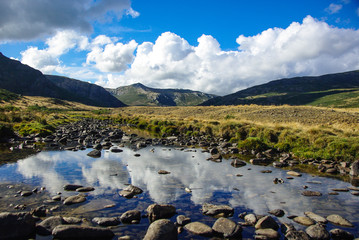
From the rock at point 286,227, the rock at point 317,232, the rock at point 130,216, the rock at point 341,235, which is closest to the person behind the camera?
the rock at point 317,232

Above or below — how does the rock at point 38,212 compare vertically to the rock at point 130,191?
above

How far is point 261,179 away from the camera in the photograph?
50.6 feet

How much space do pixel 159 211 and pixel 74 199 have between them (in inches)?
180

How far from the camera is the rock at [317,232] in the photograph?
A: 8.20 meters

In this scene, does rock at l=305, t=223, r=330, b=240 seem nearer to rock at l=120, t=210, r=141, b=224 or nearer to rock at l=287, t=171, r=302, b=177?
rock at l=120, t=210, r=141, b=224

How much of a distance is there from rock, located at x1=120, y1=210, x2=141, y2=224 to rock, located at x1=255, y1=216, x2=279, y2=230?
4.82m

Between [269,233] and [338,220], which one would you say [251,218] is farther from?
[338,220]

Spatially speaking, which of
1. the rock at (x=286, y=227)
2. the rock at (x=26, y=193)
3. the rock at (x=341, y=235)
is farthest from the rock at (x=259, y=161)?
the rock at (x=26, y=193)

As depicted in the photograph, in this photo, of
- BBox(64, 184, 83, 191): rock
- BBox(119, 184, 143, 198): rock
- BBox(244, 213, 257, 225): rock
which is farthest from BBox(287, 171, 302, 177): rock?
BBox(64, 184, 83, 191): rock

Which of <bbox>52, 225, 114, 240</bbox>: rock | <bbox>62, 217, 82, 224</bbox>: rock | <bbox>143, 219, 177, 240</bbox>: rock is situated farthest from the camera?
<bbox>62, 217, 82, 224</bbox>: rock

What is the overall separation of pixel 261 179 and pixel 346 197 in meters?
4.67

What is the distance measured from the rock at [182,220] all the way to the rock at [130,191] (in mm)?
3547

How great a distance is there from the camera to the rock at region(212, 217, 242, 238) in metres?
8.36

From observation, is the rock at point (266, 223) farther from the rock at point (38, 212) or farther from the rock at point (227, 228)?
the rock at point (38, 212)
